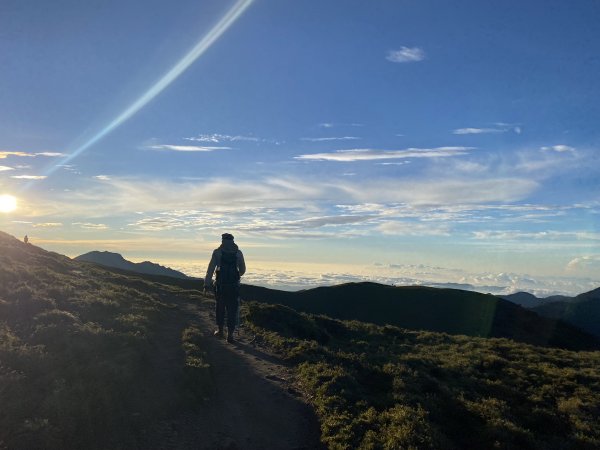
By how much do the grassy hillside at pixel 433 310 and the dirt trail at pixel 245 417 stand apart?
4459 cm

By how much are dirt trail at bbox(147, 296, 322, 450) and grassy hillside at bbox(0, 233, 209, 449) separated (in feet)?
1.73

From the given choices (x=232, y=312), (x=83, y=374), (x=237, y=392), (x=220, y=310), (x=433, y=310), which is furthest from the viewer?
(x=433, y=310)

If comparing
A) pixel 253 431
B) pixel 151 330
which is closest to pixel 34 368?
pixel 253 431

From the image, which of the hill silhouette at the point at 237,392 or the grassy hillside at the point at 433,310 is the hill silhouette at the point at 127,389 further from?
the grassy hillside at the point at 433,310

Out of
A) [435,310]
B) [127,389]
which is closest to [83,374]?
[127,389]

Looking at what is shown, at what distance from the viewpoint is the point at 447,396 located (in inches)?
514

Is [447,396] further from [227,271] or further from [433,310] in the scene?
[433,310]

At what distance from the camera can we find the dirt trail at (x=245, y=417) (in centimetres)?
932

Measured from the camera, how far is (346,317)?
2808 inches

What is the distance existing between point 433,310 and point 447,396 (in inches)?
2497

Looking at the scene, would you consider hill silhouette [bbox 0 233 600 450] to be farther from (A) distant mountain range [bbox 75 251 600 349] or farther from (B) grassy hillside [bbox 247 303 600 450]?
(A) distant mountain range [bbox 75 251 600 349]

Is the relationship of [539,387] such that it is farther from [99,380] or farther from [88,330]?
[88,330]

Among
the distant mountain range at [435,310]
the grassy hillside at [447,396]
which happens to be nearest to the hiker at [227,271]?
the grassy hillside at [447,396]

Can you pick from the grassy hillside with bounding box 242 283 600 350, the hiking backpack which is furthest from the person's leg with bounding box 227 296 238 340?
the grassy hillside with bounding box 242 283 600 350
